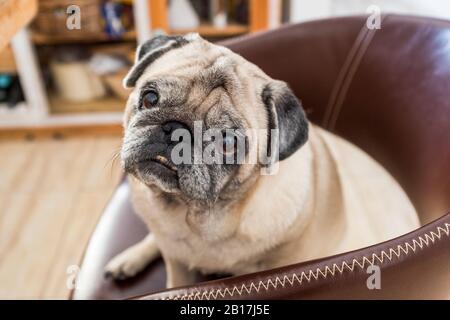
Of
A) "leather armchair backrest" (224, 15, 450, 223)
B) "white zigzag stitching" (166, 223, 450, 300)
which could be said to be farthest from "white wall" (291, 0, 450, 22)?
"white zigzag stitching" (166, 223, 450, 300)

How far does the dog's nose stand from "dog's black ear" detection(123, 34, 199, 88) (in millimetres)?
190

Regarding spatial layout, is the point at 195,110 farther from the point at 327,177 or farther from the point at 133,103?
the point at 327,177

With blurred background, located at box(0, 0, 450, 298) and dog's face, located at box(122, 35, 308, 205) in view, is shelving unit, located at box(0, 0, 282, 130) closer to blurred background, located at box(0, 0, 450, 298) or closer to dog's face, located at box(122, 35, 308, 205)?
blurred background, located at box(0, 0, 450, 298)

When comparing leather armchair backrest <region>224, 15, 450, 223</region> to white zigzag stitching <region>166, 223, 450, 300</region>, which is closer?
white zigzag stitching <region>166, 223, 450, 300</region>

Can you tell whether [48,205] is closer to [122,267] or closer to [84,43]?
[84,43]

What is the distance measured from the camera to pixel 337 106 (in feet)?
4.41

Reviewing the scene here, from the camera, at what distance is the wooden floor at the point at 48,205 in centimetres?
180

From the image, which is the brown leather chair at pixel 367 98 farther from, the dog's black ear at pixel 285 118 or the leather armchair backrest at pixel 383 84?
the dog's black ear at pixel 285 118

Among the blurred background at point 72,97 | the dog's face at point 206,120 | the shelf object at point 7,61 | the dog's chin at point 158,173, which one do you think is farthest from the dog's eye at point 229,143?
the shelf object at point 7,61

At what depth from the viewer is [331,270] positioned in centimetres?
Result: 69

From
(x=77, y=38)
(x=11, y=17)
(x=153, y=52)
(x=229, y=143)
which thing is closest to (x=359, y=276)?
(x=229, y=143)

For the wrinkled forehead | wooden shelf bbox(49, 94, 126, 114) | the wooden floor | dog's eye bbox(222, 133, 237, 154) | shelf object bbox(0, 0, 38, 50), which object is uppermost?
shelf object bbox(0, 0, 38, 50)

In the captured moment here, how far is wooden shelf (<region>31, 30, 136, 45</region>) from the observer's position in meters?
2.49
